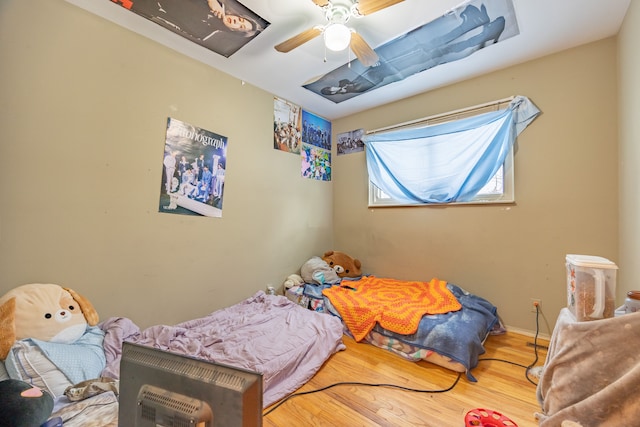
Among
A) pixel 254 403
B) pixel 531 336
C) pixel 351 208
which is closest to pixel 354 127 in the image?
pixel 351 208

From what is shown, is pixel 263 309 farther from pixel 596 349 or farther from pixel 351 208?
pixel 596 349

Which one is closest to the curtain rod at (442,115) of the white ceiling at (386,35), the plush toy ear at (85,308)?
the white ceiling at (386,35)

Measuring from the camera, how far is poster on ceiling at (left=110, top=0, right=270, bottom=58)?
5.46ft

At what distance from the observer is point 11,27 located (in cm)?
149

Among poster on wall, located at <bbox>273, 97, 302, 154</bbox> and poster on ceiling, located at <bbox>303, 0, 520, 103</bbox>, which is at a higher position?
poster on ceiling, located at <bbox>303, 0, 520, 103</bbox>

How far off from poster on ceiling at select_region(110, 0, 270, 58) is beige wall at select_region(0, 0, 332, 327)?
335 mm

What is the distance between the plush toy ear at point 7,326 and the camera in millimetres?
1222

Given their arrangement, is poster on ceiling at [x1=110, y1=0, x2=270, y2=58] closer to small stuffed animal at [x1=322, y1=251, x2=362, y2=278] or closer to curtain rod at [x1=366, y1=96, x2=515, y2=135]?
curtain rod at [x1=366, y1=96, x2=515, y2=135]

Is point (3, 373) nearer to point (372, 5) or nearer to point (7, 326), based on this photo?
point (7, 326)

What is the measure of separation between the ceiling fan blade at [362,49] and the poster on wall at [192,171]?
147cm

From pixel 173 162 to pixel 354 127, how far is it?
240cm

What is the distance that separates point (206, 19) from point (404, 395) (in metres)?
2.87

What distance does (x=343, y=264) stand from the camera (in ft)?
10.8

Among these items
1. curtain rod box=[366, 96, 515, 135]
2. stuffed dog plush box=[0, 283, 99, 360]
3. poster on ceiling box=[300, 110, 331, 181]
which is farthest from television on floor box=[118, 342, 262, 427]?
curtain rod box=[366, 96, 515, 135]
